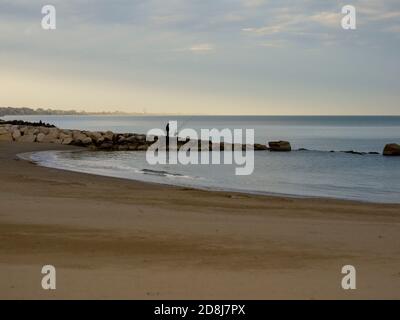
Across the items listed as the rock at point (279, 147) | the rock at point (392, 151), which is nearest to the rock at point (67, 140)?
the rock at point (279, 147)

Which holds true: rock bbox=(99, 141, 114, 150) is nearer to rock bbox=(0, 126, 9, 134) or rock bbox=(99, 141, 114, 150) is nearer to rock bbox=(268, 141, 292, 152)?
rock bbox=(0, 126, 9, 134)

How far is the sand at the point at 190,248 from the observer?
627cm

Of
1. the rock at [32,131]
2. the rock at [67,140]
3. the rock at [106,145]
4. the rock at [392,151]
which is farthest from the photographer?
the rock at [32,131]

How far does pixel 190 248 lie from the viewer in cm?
815

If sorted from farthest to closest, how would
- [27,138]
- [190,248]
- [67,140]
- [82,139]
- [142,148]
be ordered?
[82,139]
[67,140]
[27,138]
[142,148]
[190,248]

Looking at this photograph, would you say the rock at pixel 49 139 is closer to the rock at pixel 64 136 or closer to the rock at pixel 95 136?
the rock at pixel 64 136

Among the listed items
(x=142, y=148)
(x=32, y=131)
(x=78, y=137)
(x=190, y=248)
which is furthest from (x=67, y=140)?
(x=190, y=248)

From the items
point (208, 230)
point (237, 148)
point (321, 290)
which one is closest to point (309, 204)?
point (208, 230)

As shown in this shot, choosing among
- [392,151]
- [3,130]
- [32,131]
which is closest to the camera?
[392,151]

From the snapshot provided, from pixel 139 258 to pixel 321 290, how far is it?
247 cm

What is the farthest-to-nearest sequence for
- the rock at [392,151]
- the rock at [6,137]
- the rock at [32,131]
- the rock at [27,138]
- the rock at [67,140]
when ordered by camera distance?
the rock at [32,131]
the rock at [67,140]
the rock at [27,138]
the rock at [6,137]
the rock at [392,151]

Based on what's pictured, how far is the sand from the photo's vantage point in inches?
247

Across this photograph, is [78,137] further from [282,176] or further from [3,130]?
[282,176]

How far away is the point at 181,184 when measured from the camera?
20.4 meters
